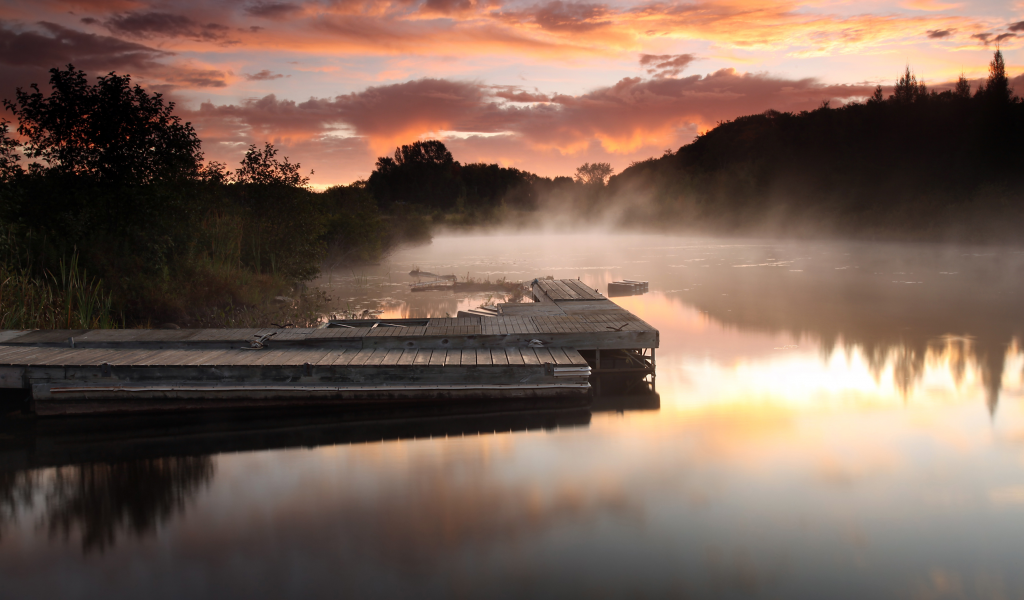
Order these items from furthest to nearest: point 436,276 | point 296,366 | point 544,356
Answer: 1. point 436,276
2. point 544,356
3. point 296,366

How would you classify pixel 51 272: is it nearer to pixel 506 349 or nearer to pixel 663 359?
pixel 506 349

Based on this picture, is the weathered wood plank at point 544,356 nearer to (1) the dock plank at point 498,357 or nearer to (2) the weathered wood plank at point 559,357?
(2) the weathered wood plank at point 559,357

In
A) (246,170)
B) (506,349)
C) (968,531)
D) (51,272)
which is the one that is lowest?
(968,531)

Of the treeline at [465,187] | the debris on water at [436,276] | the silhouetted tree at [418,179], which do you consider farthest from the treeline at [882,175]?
the debris on water at [436,276]

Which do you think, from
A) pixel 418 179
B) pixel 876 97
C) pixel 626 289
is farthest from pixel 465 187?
pixel 626 289

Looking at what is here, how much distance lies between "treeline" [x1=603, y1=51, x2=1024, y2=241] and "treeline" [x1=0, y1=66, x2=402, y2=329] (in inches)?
1371

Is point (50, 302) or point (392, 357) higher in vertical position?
point (50, 302)

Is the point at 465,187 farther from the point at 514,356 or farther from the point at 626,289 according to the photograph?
the point at 514,356

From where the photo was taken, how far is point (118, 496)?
5.41m

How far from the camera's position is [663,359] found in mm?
10188

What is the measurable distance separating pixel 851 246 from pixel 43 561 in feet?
125

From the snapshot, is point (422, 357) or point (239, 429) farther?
point (422, 357)

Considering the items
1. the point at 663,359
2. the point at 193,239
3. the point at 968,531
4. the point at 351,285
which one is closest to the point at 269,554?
the point at 968,531

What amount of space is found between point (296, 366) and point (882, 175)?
4697cm
